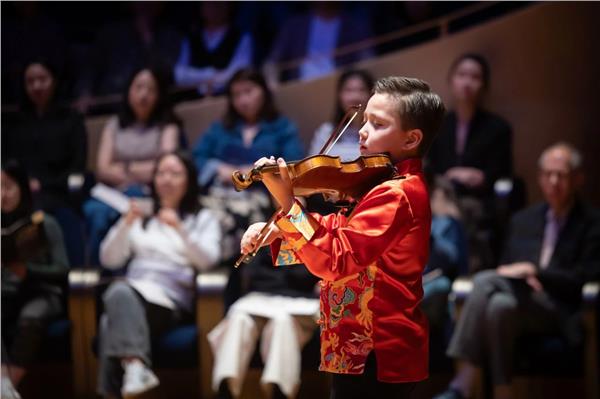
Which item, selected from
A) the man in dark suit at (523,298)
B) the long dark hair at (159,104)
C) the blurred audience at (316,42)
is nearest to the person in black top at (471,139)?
the man in dark suit at (523,298)

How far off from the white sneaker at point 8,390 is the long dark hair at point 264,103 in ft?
5.04

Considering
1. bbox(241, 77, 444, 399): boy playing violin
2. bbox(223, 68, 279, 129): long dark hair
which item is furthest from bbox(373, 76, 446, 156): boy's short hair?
bbox(223, 68, 279, 129): long dark hair

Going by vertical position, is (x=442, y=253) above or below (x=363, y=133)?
below

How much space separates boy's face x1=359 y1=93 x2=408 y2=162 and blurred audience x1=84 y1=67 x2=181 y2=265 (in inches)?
97.3

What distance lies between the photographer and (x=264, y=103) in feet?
15.4

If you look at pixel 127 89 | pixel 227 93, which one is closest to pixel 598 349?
pixel 227 93

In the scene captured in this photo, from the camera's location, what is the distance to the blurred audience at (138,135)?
469 cm

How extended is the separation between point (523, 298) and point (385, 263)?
2053 millimetres

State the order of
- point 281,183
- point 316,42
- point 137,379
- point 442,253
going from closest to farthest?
point 281,183 → point 137,379 → point 442,253 → point 316,42

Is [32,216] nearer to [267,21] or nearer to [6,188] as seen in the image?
[6,188]

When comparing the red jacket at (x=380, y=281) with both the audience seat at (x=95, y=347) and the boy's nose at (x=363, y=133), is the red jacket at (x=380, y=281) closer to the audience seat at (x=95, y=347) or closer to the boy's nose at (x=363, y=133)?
the boy's nose at (x=363, y=133)

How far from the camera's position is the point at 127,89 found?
4.77m

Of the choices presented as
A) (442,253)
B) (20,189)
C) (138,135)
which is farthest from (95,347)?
(442,253)

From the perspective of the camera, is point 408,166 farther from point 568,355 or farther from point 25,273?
point 25,273
